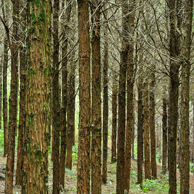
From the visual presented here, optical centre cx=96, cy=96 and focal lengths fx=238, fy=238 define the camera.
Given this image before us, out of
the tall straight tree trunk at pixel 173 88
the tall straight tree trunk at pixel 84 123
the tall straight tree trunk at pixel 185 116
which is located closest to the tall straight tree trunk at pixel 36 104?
the tall straight tree trunk at pixel 84 123

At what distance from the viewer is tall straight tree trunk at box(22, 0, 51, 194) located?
10.4 feet

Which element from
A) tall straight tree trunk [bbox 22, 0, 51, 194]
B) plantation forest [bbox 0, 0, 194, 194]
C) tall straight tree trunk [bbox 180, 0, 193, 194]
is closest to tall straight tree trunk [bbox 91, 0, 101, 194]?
plantation forest [bbox 0, 0, 194, 194]

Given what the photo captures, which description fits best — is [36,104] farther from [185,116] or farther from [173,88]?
[173,88]

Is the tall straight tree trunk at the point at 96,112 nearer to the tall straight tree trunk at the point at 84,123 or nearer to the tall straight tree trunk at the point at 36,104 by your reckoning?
the tall straight tree trunk at the point at 84,123

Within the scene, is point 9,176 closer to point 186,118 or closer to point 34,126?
point 34,126

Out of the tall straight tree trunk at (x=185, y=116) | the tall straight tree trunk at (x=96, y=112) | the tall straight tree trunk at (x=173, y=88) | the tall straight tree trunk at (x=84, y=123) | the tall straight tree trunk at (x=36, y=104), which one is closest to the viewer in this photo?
the tall straight tree trunk at (x=36, y=104)

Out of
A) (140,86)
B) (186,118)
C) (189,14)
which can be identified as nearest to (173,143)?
(186,118)

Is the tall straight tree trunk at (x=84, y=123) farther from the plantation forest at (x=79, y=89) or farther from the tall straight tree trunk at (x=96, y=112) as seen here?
the tall straight tree trunk at (x=96, y=112)

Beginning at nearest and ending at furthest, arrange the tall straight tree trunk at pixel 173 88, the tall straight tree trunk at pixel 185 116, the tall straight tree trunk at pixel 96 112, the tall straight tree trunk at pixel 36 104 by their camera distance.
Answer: the tall straight tree trunk at pixel 36 104 → the tall straight tree trunk at pixel 96 112 → the tall straight tree trunk at pixel 185 116 → the tall straight tree trunk at pixel 173 88

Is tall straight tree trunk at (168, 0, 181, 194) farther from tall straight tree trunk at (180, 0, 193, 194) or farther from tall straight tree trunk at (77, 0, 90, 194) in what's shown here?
tall straight tree trunk at (77, 0, 90, 194)

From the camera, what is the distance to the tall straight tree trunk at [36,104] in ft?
10.4

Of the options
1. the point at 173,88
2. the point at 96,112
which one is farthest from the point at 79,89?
the point at 173,88

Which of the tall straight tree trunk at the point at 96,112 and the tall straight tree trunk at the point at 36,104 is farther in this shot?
the tall straight tree trunk at the point at 96,112

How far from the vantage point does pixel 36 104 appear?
3.18m
